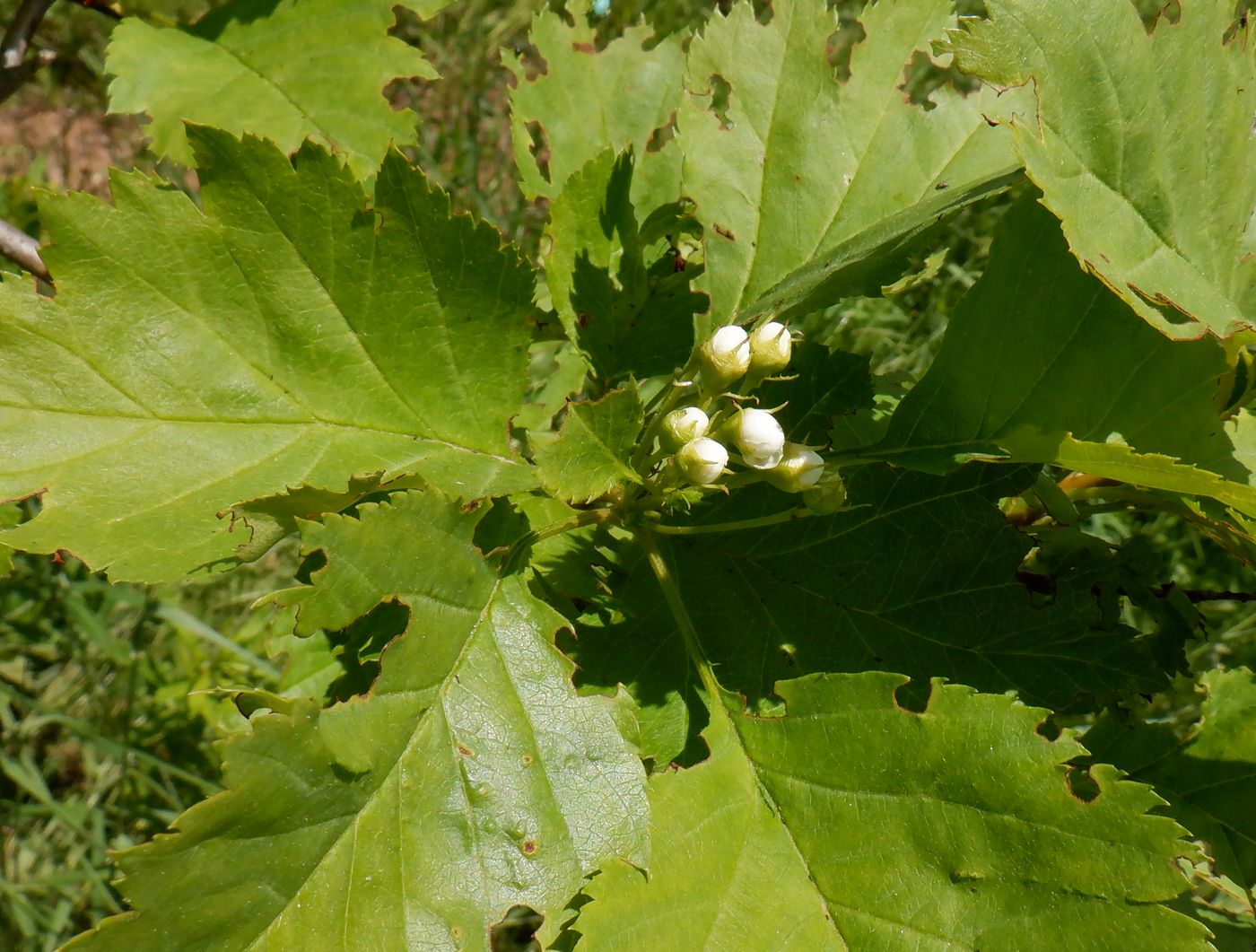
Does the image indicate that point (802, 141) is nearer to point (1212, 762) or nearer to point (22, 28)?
point (1212, 762)

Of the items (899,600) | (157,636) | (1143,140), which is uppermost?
(1143,140)

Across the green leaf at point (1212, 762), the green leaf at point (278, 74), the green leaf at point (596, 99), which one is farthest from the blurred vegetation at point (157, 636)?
the green leaf at point (1212, 762)

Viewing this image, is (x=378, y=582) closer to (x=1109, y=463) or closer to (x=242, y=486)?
(x=242, y=486)

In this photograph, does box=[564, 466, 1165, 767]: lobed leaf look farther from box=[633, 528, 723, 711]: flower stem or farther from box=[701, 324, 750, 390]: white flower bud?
box=[701, 324, 750, 390]: white flower bud

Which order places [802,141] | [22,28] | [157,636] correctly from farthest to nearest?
[157,636] < [22,28] < [802,141]

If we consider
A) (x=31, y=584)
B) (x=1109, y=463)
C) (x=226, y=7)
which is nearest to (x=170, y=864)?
(x=1109, y=463)

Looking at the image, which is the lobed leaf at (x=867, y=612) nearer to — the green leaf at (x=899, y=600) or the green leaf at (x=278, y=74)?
the green leaf at (x=899, y=600)

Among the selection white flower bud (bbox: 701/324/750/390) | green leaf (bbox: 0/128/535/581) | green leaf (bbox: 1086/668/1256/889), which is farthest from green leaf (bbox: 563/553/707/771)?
green leaf (bbox: 1086/668/1256/889)

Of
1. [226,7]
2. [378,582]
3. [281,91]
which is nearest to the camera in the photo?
[378,582]

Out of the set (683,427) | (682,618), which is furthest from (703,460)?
(682,618)
